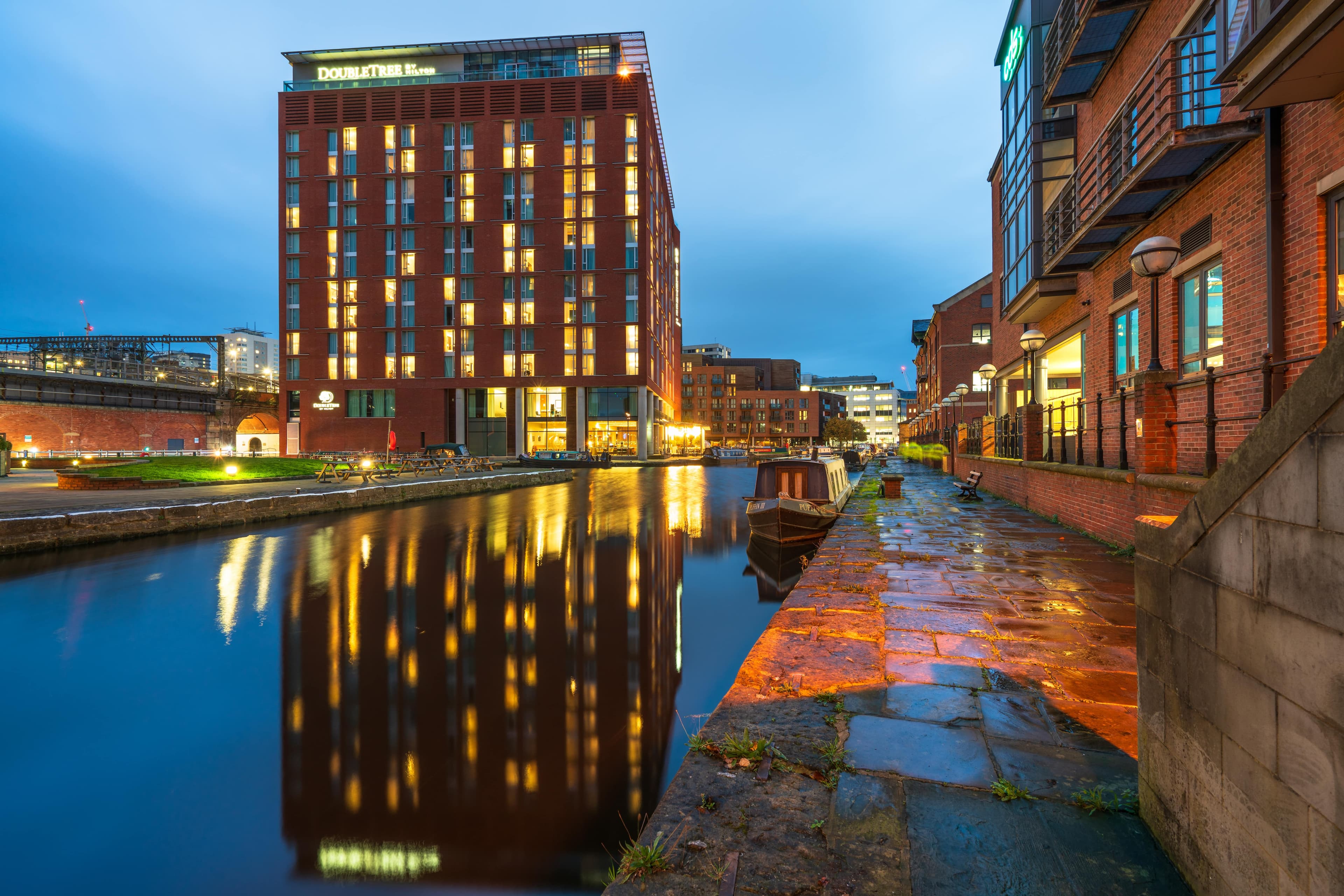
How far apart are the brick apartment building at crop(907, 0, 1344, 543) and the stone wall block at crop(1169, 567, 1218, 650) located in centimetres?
554

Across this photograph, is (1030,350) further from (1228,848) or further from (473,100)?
(473,100)

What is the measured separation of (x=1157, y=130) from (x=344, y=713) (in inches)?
519

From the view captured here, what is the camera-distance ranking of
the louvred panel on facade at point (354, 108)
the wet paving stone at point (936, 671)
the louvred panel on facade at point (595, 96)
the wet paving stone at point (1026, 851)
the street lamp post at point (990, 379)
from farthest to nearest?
the louvred panel on facade at point (354, 108)
the louvred panel on facade at point (595, 96)
the street lamp post at point (990, 379)
the wet paving stone at point (936, 671)
the wet paving stone at point (1026, 851)

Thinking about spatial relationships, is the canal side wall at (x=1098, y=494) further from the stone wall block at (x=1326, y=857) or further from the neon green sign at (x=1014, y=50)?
the neon green sign at (x=1014, y=50)

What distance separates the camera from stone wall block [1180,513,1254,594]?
1958 mm

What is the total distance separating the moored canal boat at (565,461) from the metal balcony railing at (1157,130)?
116 feet

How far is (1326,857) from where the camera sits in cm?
158

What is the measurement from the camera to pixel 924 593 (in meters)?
6.69

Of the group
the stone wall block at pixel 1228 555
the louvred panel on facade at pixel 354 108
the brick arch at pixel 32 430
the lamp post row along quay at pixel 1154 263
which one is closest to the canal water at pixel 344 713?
the stone wall block at pixel 1228 555

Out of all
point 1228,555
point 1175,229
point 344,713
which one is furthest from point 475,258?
point 1228,555

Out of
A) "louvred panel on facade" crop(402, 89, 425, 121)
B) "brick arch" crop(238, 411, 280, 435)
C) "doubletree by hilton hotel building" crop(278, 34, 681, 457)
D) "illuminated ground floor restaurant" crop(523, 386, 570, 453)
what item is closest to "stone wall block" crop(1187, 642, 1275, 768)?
"doubletree by hilton hotel building" crop(278, 34, 681, 457)

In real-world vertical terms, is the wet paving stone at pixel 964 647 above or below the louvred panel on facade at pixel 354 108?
below

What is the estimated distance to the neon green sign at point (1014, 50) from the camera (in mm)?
18469

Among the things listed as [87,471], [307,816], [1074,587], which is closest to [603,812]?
[307,816]
